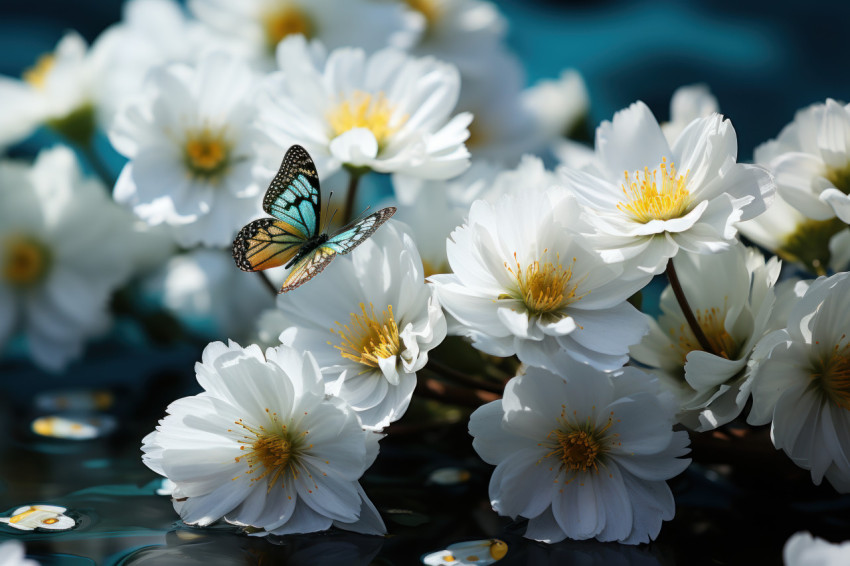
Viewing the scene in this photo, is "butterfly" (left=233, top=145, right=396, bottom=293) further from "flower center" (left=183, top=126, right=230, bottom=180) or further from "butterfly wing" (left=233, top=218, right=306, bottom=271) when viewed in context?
"flower center" (left=183, top=126, right=230, bottom=180)

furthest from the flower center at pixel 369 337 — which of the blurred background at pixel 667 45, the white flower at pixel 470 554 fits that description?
the blurred background at pixel 667 45

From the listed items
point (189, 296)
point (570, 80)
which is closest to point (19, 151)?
point (189, 296)

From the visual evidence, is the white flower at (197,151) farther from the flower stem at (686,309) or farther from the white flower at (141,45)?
the flower stem at (686,309)

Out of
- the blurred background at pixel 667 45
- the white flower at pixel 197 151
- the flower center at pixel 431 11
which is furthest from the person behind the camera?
the blurred background at pixel 667 45

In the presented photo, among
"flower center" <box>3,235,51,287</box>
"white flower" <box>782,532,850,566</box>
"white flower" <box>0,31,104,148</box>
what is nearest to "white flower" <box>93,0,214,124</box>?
"white flower" <box>0,31,104,148</box>

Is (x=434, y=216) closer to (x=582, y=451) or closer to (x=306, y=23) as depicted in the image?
(x=582, y=451)

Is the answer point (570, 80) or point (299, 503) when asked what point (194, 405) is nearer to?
point (299, 503)
